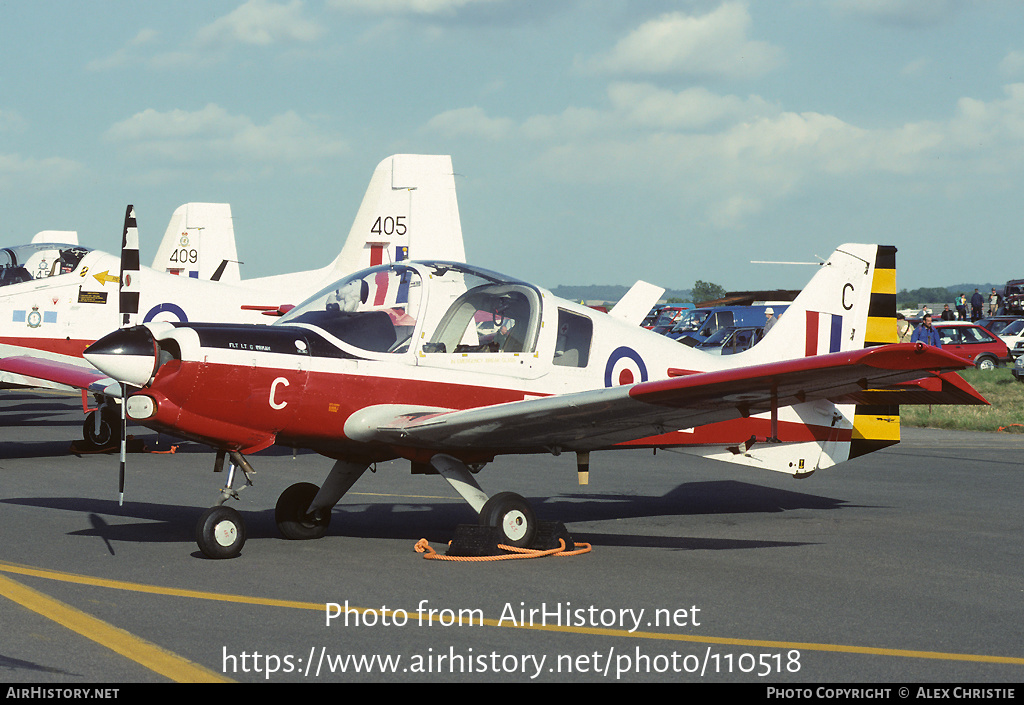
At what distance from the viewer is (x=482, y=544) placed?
742cm

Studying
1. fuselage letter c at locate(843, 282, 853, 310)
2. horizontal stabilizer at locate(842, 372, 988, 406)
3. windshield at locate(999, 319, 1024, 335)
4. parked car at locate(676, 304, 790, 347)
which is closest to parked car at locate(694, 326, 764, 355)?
parked car at locate(676, 304, 790, 347)

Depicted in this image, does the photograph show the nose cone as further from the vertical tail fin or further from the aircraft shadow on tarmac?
the vertical tail fin

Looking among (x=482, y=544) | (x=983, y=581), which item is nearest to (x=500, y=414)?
(x=482, y=544)

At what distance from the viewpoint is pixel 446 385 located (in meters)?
7.92

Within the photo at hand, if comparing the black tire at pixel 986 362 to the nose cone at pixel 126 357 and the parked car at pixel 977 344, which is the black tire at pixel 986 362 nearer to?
the parked car at pixel 977 344

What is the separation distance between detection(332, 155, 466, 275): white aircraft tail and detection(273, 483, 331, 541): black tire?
13.2 m

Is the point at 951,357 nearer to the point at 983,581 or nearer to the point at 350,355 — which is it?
the point at 983,581

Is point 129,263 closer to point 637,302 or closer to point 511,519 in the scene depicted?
point 511,519

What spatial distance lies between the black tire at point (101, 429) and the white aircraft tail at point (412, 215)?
23.9ft

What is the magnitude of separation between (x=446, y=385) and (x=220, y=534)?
6.24 feet

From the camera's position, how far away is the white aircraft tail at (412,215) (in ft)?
70.3

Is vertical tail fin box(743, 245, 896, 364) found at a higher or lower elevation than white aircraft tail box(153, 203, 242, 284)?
lower

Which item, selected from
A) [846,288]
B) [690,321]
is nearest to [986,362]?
[690,321]

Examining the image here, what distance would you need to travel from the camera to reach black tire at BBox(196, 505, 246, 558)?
726 centimetres
